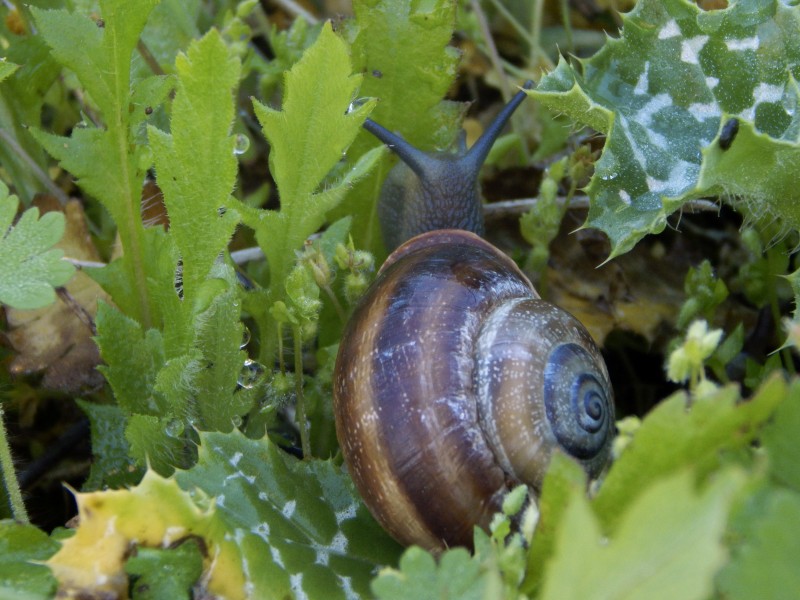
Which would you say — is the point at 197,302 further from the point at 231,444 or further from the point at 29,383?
the point at 29,383

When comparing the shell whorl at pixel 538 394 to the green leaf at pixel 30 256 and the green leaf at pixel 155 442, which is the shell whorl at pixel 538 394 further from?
the green leaf at pixel 30 256

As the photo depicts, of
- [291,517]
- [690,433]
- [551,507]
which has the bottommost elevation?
[291,517]

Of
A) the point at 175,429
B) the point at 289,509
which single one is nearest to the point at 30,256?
the point at 175,429

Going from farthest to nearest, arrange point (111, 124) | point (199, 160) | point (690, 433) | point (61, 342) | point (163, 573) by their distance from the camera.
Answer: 1. point (61, 342)
2. point (111, 124)
3. point (199, 160)
4. point (163, 573)
5. point (690, 433)

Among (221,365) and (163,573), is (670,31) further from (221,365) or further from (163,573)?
(163,573)

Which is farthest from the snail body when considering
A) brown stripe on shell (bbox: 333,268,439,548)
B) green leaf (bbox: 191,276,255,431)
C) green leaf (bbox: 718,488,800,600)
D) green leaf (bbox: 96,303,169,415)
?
green leaf (bbox: 718,488,800,600)

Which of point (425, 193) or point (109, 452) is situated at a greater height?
point (425, 193)
